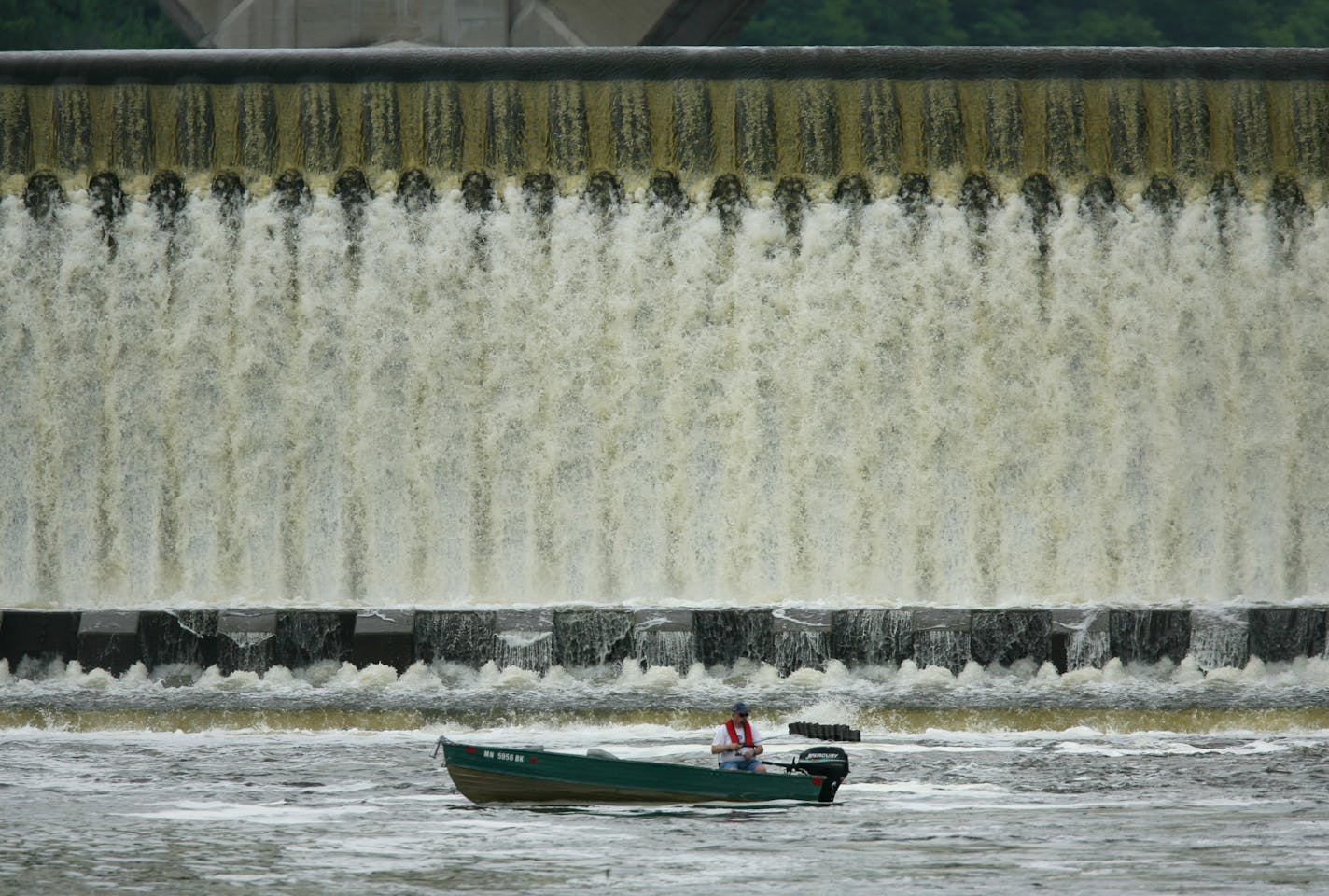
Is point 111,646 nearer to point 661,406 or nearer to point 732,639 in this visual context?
point 732,639

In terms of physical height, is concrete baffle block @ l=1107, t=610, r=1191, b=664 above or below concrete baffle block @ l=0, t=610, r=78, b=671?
below

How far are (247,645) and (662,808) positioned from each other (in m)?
5.75

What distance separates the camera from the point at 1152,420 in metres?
24.7

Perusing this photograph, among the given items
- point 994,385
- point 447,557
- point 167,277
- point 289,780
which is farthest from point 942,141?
point 289,780

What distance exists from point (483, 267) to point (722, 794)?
8.76 meters

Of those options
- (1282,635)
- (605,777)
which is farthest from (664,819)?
(1282,635)

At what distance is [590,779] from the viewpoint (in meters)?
17.7

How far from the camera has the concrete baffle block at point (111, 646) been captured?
2211cm

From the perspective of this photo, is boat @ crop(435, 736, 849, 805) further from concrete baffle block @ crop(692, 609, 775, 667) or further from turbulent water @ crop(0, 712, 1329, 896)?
concrete baffle block @ crop(692, 609, 775, 667)

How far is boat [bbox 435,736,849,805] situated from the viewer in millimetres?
17672

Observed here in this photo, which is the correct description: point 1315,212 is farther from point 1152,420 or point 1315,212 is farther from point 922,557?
point 922,557

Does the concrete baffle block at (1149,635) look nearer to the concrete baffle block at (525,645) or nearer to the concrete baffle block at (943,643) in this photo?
the concrete baffle block at (943,643)

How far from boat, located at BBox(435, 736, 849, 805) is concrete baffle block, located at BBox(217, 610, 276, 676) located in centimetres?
465

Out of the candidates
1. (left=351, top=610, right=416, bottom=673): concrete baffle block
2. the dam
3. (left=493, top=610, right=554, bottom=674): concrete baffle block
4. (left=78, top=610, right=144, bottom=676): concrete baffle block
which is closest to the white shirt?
(left=493, top=610, right=554, bottom=674): concrete baffle block
